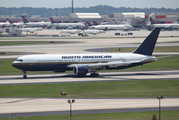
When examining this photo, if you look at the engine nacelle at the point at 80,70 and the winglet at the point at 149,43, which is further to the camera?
the winglet at the point at 149,43

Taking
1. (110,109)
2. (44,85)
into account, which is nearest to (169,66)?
(44,85)

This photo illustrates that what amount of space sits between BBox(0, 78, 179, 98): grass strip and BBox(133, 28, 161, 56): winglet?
1140 centimetres

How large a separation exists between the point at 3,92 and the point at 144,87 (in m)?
24.4

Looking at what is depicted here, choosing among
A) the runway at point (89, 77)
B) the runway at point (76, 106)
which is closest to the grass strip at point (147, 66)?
the runway at point (89, 77)

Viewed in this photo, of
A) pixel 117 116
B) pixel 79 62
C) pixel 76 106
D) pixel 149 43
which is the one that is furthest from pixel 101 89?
pixel 149 43

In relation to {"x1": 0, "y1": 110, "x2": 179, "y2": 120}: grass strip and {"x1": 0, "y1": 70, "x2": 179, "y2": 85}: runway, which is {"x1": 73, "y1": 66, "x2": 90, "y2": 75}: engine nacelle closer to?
{"x1": 0, "y1": 70, "x2": 179, "y2": 85}: runway

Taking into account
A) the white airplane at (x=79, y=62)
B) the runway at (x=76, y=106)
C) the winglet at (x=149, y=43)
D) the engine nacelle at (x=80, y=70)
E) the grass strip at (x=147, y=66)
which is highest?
the winglet at (x=149, y=43)

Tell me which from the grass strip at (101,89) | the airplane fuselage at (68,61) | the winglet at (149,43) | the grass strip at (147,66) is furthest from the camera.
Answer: the grass strip at (147,66)

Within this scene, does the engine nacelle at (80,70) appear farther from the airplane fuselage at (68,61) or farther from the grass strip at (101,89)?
the grass strip at (101,89)

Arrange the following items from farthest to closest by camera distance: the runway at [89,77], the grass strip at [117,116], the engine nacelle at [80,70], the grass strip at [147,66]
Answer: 1. the grass strip at [147,66]
2. the engine nacelle at [80,70]
3. the runway at [89,77]
4. the grass strip at [117,116]

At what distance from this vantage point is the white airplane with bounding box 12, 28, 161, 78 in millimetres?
61000

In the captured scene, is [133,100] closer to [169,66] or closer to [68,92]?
[68,92]

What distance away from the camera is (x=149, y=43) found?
65.6 metres

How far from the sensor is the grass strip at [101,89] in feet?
151
